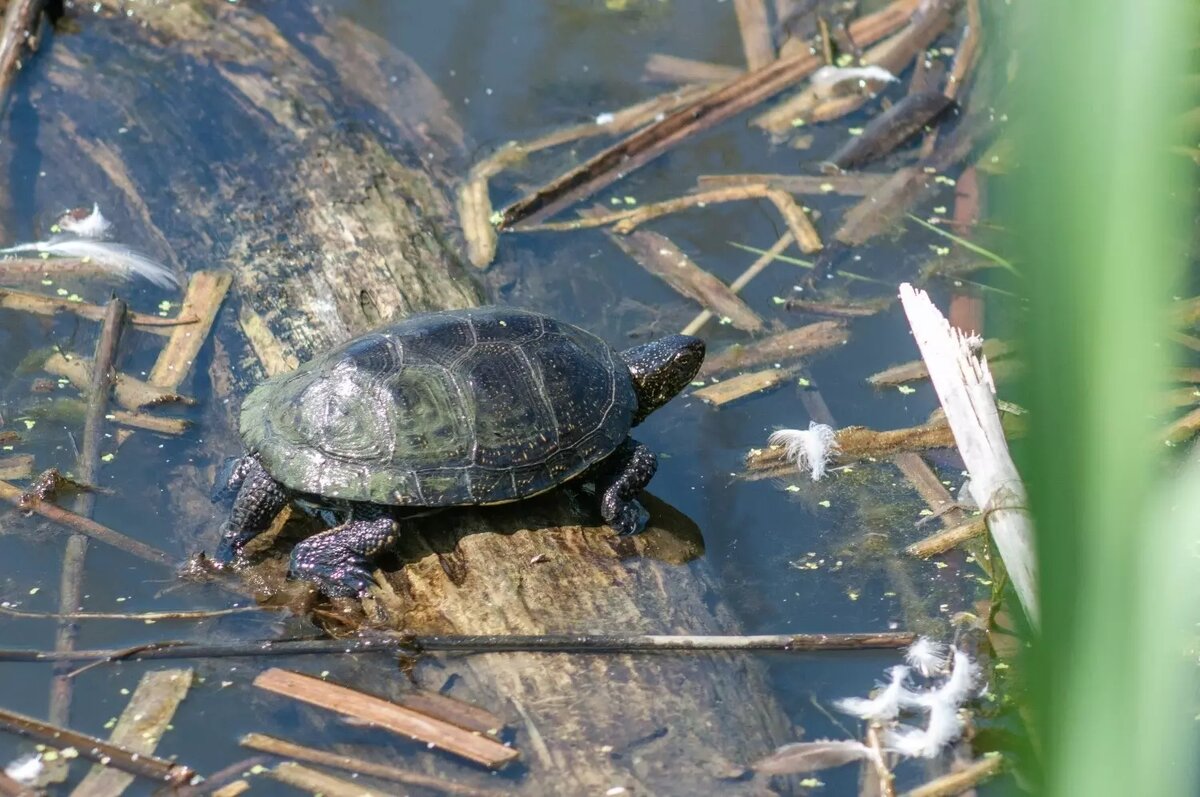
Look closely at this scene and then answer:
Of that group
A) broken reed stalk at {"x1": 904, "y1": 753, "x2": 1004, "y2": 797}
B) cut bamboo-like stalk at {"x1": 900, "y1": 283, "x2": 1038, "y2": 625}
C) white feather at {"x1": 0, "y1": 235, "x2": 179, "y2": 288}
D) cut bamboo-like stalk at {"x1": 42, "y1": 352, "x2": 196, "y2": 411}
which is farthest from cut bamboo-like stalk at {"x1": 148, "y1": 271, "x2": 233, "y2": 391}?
broken reed stalk at {"x1": 904, "y1": 753, "x2": 1004, "y2": 797}

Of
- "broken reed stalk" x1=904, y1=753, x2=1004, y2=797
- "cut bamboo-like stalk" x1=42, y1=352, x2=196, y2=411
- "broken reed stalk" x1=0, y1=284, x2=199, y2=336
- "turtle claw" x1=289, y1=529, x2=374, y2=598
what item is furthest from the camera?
"broken reed stalk" x1=0, y1=284, x2=199, y2=336

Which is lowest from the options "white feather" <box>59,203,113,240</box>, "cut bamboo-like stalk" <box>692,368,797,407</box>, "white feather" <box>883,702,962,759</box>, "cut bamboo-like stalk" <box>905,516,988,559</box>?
"white feather" <box>883,702,962,759</box>

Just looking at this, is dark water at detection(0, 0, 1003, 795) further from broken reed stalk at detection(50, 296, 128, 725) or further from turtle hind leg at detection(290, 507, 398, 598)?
turtle hind leg at detection(290, 507, 398, 598)

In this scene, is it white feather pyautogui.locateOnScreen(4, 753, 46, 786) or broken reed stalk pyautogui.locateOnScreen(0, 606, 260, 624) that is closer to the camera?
white feather pyautogui.locateOnScreen(4, 753, 46, 786)

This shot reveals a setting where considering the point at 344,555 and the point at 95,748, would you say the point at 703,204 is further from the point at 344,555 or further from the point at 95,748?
the point at 95,748

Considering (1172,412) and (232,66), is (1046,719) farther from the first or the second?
(232,66)

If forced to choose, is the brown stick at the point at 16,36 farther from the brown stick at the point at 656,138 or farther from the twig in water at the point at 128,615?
the twig in water at the point at 128,615
